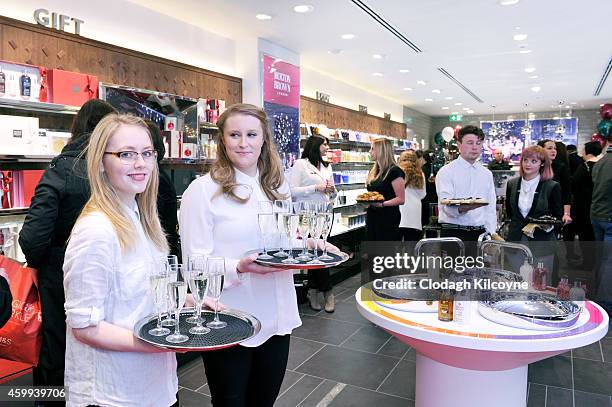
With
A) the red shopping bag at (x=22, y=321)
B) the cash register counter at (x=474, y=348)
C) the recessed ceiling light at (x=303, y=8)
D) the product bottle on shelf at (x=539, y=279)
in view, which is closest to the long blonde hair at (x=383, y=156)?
the recessed ceiling light at (x=303, y=8)

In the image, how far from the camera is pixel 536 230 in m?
3.97

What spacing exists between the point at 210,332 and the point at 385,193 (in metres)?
3.84

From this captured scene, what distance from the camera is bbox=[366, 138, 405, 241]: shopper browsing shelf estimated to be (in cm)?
483

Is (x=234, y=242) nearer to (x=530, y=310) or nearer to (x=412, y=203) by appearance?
(x=530, y=310)

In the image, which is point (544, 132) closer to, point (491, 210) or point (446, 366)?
point (491, 210)

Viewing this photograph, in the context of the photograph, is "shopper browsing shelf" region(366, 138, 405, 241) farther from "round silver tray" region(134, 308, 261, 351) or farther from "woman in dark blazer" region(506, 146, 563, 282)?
"round silver tray" region(134, 308, 261, 351)

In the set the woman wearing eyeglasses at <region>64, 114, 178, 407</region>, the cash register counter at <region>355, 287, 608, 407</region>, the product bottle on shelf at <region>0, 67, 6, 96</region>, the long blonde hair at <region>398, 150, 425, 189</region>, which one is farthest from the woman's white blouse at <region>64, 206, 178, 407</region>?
the long blonde hair at <region>398, 150, 425, 189</region>

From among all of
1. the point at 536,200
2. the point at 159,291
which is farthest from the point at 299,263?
the point at 536,200

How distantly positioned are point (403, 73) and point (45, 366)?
821cm

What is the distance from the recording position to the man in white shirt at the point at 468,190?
3742mm

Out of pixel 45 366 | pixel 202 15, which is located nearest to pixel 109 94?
pixel 202 15

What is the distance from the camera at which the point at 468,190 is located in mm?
3848

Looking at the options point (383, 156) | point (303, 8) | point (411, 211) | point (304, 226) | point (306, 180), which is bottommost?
point (411, 211)

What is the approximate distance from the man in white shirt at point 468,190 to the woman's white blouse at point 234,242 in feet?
7.88
